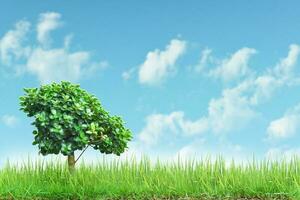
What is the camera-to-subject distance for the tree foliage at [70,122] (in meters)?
9.23

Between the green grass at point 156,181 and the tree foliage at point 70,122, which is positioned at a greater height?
the tree foliage at point 70,122

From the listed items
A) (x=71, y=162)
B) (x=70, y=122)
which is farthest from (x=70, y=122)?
(x=71, y=162)

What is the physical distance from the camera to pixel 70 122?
9227 millimetres

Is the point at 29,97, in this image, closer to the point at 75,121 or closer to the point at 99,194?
the point at 75,121

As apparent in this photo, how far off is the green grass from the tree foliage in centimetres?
44

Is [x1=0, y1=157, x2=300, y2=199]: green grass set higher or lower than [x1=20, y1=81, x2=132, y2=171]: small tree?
lower

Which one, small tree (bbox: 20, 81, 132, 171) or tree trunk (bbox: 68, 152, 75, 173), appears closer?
small tree (bbox: 20, 81, 132, 171)

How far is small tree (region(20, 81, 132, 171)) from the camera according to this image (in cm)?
923

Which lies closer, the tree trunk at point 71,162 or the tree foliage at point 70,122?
the tree foliage at point 70,122

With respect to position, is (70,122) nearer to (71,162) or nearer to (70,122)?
(70,122)

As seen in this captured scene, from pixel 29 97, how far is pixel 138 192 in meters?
2.27

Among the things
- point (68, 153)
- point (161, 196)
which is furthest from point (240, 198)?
point (68, 153)

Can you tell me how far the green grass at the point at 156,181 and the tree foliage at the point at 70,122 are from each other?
0.44m

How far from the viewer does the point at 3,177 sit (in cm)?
993
